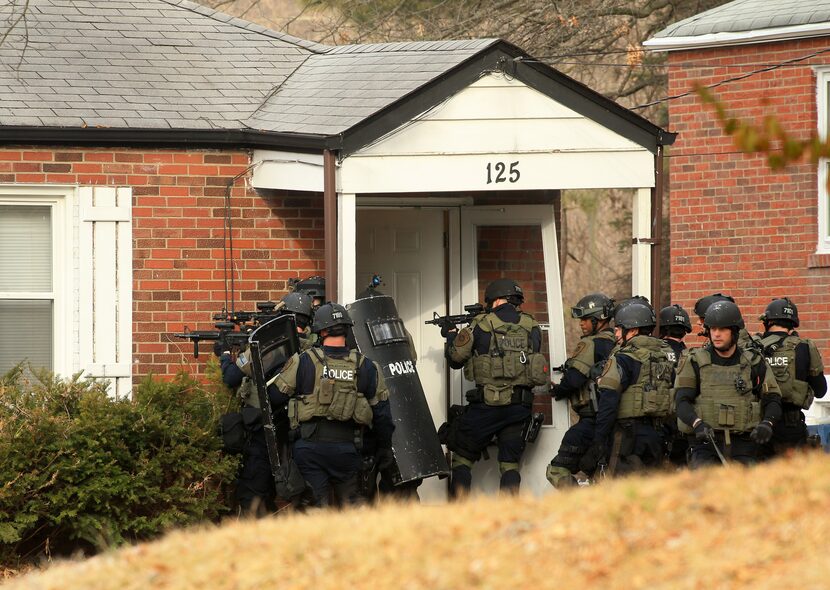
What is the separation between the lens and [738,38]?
1463cm

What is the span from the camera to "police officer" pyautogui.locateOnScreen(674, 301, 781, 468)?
30.8 feet

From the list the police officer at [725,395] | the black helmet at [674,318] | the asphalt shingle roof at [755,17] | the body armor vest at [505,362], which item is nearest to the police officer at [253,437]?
the body armor vest at [505,362]

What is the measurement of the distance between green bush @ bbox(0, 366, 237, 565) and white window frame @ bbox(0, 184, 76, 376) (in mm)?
1220

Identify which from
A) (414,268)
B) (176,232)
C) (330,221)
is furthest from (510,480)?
(176,232)

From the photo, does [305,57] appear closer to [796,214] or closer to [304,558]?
[796,214]

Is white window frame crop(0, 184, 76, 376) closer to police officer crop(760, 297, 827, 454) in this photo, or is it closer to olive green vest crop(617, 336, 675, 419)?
olive green vest crop(617, 336, 675, 419)

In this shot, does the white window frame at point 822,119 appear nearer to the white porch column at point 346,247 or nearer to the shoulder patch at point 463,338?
the shoulder patch at point 463,338

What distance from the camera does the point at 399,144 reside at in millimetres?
10273

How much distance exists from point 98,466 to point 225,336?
1351mm

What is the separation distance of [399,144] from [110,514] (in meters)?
3.37

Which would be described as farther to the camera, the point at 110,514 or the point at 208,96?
the point at 208,96

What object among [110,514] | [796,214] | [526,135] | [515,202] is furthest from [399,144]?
[796,214]

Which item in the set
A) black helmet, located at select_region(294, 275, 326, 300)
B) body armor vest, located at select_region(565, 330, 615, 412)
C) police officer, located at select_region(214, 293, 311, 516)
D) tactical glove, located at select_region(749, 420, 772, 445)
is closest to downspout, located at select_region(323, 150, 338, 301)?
black helmet, located at select_region(294, 275, 326, 300)

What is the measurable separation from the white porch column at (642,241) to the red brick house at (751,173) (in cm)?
397
